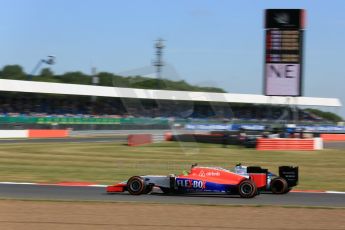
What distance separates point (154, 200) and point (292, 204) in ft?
8.63

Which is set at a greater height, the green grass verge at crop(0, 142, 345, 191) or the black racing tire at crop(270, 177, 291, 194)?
the black racing tire at crop(270, 177, 291, 194)

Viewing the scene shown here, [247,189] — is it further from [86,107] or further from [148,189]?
[86,107]

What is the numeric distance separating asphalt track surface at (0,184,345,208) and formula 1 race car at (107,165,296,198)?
0.49 feet

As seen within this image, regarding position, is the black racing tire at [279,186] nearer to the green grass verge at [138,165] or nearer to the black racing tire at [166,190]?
the black racing tire at [166,190]

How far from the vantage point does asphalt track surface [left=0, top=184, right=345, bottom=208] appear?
10695 mm

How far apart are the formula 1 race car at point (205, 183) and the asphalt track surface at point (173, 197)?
0.15m

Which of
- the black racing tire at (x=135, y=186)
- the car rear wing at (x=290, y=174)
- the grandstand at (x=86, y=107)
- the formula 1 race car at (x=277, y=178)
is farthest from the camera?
the grandstand at (x=86, y=107)

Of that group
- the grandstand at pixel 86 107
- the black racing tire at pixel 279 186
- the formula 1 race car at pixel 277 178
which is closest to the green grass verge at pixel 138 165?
the formula 1 race car at pixel 277 178

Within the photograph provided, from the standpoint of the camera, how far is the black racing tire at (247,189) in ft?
36.9

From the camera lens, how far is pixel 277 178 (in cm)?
1209

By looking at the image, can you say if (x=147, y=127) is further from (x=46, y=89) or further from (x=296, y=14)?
(x=296, y=14)

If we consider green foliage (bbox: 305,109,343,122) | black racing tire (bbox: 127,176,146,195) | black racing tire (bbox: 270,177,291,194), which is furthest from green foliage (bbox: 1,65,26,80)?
black racing tire (bbox: 270,177,291,194)

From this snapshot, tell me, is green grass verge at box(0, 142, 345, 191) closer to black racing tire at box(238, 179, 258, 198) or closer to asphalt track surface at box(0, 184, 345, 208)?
asphalt track surface at box(0, 184, 345, 208)

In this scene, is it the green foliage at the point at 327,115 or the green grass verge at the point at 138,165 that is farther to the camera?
the green foliage at the point at 327,115
